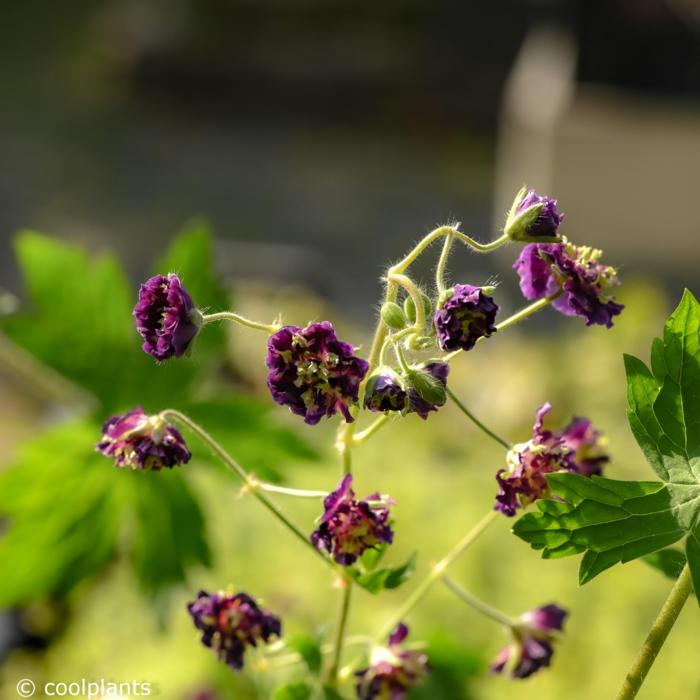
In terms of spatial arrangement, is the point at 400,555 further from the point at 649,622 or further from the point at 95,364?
the point at 95,364

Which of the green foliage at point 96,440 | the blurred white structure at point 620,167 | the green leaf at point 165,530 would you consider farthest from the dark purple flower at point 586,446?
the blurred white structure at point 620,167

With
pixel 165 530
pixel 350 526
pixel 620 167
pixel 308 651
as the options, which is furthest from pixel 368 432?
pixel 620 167

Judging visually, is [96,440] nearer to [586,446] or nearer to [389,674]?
[389,674]

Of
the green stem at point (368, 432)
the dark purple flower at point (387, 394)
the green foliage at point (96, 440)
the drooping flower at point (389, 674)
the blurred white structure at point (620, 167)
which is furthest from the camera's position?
the blurred white structure at point (620, 167)

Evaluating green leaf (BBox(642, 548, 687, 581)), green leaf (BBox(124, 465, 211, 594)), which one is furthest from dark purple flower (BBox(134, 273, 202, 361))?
green leaf (BBox(124, 465, 211, 594))

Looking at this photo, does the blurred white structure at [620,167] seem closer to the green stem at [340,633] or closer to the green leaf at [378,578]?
the green stem at [340,633]

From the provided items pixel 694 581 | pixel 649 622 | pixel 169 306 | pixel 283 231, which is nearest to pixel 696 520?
pixel 694 581
